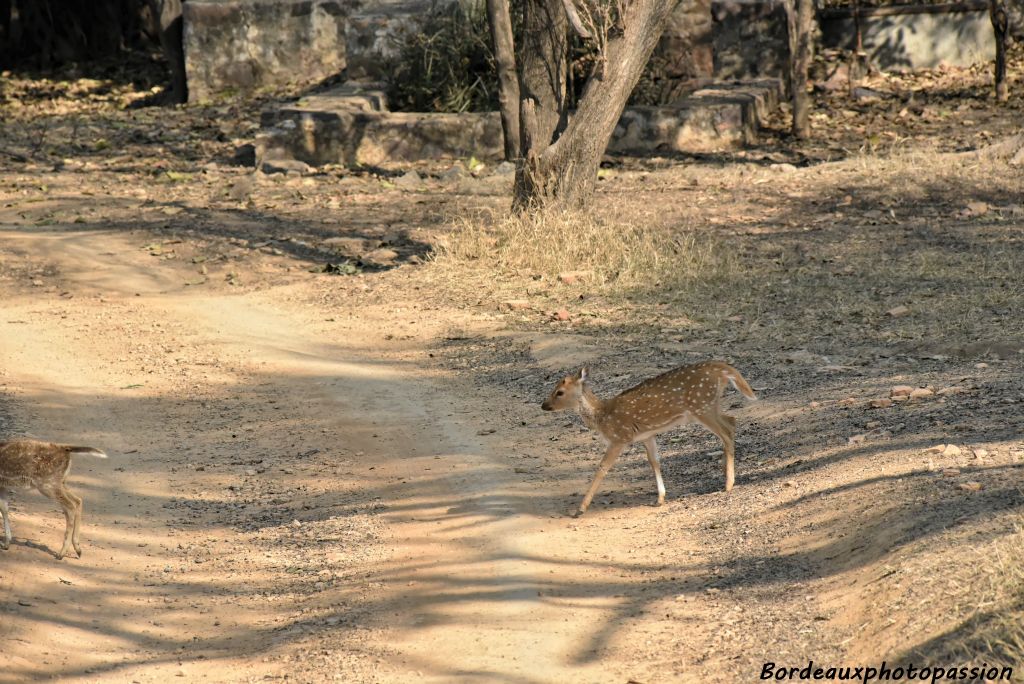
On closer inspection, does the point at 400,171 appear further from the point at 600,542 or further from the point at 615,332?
the point at 600,542

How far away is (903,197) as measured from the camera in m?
15.0

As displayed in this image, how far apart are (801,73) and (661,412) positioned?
12746mm

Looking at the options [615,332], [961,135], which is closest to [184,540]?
[615,332]

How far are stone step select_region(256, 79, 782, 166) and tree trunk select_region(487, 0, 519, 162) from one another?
53.2 inches

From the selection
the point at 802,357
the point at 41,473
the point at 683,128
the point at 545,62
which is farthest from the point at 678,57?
the point at 41,473

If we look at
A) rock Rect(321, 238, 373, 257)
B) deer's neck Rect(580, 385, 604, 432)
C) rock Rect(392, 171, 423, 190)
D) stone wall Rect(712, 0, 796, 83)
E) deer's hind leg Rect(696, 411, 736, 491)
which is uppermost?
stone wall Rect(712, 0, 796, 83)

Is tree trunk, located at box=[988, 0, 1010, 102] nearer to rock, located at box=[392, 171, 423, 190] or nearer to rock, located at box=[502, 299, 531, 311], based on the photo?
rock, located at box=[392, 171, 423, 190]

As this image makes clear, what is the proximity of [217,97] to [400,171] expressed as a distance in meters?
6.65

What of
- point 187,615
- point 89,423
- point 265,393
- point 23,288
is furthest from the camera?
point 23,288

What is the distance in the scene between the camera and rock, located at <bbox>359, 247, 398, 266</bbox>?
46.0 feet

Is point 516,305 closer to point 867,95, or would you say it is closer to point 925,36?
point 867,95

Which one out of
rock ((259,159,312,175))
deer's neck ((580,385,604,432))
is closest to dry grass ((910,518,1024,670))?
deer's neck ((580,385,604,432))

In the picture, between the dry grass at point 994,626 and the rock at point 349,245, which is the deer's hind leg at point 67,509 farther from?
the rock at point 349,245

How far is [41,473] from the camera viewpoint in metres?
6.85
